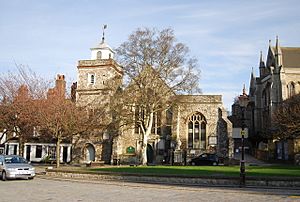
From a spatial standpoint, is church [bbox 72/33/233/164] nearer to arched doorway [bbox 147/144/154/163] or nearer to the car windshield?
arched doorway [bbox 147/144/154/163]

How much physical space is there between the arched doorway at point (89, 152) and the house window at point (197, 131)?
12542 millimetres

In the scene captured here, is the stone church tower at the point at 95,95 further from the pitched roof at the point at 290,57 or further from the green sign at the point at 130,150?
the pitched roof at the point at 290,57

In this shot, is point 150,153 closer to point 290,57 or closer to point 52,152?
point 52,152

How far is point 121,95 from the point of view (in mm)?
34656

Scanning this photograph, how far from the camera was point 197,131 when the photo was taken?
4344cm

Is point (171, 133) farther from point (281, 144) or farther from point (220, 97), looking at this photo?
point (281, 144)

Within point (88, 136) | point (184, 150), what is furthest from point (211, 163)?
point (88, 136)

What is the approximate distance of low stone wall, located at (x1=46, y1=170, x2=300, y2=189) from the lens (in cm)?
1697

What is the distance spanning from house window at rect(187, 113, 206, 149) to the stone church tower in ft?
35.0

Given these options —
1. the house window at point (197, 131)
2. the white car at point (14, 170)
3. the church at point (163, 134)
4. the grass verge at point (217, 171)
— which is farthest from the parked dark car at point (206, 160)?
the white car at point (14, 170)

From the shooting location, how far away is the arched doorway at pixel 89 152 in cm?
4334

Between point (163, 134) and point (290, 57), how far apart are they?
Result: 29.7m

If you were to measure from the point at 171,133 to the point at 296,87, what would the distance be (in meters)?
26.4

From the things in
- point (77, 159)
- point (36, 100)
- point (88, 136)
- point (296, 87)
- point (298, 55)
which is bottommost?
point (77, 159)
